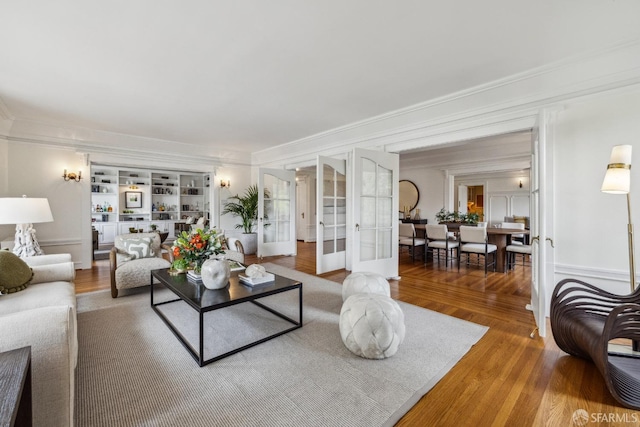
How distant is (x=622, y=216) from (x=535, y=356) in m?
1.54

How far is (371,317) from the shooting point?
6.74ft

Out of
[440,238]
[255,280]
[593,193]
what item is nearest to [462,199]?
[440,238]

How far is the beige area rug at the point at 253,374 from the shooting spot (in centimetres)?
153

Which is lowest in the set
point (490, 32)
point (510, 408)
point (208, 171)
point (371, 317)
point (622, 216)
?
point (510, 408)

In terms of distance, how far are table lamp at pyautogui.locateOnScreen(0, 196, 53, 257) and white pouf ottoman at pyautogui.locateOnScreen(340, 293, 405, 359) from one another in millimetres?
3520

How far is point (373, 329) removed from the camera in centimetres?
205

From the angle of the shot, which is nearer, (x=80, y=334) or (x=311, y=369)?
(x=311, y=369)

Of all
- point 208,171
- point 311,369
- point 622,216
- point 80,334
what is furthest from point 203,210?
point 622,216

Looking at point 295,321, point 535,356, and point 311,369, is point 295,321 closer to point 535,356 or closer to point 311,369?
Answer: point 311,369

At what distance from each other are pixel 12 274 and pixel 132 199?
690 centimetres

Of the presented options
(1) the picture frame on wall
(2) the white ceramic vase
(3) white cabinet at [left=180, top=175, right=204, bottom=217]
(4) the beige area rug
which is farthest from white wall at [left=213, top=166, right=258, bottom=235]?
(2) the white ceramic vase

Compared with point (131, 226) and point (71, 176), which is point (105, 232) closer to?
point (131, 226)

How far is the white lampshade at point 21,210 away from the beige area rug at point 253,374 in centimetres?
118

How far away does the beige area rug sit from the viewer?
1.53 m
